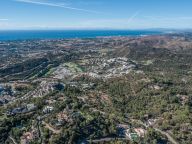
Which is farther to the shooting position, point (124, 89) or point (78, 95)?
point (124, 89)

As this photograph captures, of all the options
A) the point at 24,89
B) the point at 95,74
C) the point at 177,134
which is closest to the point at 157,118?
the point at 177,134

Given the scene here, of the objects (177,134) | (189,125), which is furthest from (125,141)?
(189,125)

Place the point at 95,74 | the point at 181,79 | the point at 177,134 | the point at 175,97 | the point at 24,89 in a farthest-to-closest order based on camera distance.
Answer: the point at 95,74 < the point at 181,79 < the point at 24,89 < the point at 175,97 < the point at 177,134

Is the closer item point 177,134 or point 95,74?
point 177,134

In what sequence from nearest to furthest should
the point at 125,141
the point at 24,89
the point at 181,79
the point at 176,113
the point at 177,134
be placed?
the point at 125,141 < the point at 177,134 < the point at 176,113 < the point at 24,89 < the point at 181,79

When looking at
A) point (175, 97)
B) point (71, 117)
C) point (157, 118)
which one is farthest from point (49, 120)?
point (175, 97)

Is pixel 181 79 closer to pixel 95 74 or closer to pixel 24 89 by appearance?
pixel 95 74

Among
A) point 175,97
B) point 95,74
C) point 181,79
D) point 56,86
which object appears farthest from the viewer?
point 95,74

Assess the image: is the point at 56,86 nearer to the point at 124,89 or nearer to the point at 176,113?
the point at 124,89

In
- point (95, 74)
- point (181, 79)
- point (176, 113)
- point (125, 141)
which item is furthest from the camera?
point (95, 74)
